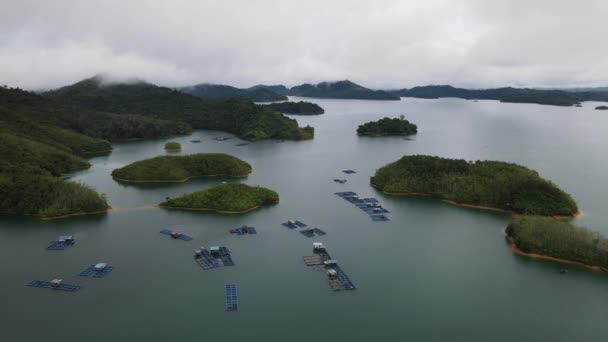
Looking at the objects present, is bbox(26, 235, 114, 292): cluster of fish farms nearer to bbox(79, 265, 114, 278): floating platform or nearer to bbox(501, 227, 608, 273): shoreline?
bbox(79, 265, 114, 278): floating platform

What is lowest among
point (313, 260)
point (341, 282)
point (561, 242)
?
point (341, 282)

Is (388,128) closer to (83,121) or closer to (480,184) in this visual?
(480,184)

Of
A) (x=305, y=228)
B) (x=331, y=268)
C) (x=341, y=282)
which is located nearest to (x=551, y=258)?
(x=341, y=282)

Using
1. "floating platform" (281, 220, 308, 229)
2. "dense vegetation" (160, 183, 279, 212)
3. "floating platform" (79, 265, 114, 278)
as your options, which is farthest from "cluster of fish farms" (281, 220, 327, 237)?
"floating platform" (79, 265, 114, 278)

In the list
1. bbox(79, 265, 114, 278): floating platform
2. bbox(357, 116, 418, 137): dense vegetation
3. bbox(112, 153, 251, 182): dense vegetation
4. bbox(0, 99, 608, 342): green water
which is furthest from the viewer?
bbox(357, 116, 418, 137): dense vegetation

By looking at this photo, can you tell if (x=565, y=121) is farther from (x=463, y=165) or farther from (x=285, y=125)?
(x=463, y=165)
